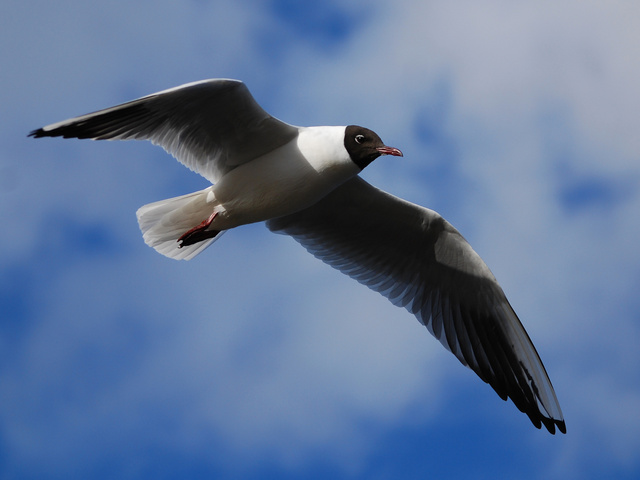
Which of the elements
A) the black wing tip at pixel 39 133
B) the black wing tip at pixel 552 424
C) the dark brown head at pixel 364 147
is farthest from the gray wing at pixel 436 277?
the black wing tip at pixel 39 133

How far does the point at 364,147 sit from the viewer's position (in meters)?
6.35

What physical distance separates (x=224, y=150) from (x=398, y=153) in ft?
4.79

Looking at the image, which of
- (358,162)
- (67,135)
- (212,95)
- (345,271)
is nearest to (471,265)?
(345,271)

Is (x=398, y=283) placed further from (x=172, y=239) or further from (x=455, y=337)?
(x=172, y=239)

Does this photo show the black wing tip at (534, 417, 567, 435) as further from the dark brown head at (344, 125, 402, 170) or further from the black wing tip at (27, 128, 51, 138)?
the black wing tip at (27, 128, 51, 138)

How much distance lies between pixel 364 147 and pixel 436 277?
1.84 metres

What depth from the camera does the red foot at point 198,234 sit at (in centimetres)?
675

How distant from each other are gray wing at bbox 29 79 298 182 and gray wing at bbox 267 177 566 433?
1.00 metres

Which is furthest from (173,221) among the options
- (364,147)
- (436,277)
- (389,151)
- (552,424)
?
(552,424)

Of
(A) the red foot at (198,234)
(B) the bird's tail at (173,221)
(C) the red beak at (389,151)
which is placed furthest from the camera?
(B) the bird's tail at (173,221)

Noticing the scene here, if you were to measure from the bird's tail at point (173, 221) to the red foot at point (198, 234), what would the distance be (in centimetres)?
9

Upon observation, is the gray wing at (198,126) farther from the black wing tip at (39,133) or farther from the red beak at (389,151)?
the red beak at (389,151)

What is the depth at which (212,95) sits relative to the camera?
6.21m

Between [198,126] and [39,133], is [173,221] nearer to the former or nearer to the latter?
[198,126]
